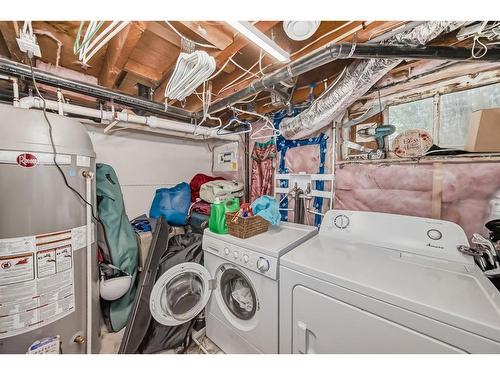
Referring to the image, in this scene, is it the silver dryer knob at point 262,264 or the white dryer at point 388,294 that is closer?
the white dryer at point 388,294

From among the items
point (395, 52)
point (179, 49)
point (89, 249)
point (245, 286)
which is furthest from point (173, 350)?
point (395, 52)

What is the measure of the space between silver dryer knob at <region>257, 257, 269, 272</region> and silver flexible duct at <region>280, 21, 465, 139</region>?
1225 millimetres

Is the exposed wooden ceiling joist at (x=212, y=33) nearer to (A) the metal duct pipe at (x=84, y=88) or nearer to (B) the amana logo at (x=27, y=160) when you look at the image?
(A) the metal duct pipe at (x=84, y=88)

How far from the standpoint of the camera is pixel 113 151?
6.81ft

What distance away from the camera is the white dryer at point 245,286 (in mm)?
1156

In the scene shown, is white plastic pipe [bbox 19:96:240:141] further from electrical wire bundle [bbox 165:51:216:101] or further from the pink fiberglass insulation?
the pink fiberglass insulation

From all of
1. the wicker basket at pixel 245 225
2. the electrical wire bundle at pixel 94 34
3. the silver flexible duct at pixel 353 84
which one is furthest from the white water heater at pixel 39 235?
the silver flexible duct at pixel 353 84

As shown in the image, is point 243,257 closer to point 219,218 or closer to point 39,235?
point 219,218

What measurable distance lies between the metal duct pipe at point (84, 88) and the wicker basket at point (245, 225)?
48.0 inches

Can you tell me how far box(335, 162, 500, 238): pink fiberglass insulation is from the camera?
1.16 m

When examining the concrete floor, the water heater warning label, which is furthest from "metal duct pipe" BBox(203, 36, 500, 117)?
the concrete floor

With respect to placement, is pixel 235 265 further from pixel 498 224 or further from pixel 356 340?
pixel 498 224
